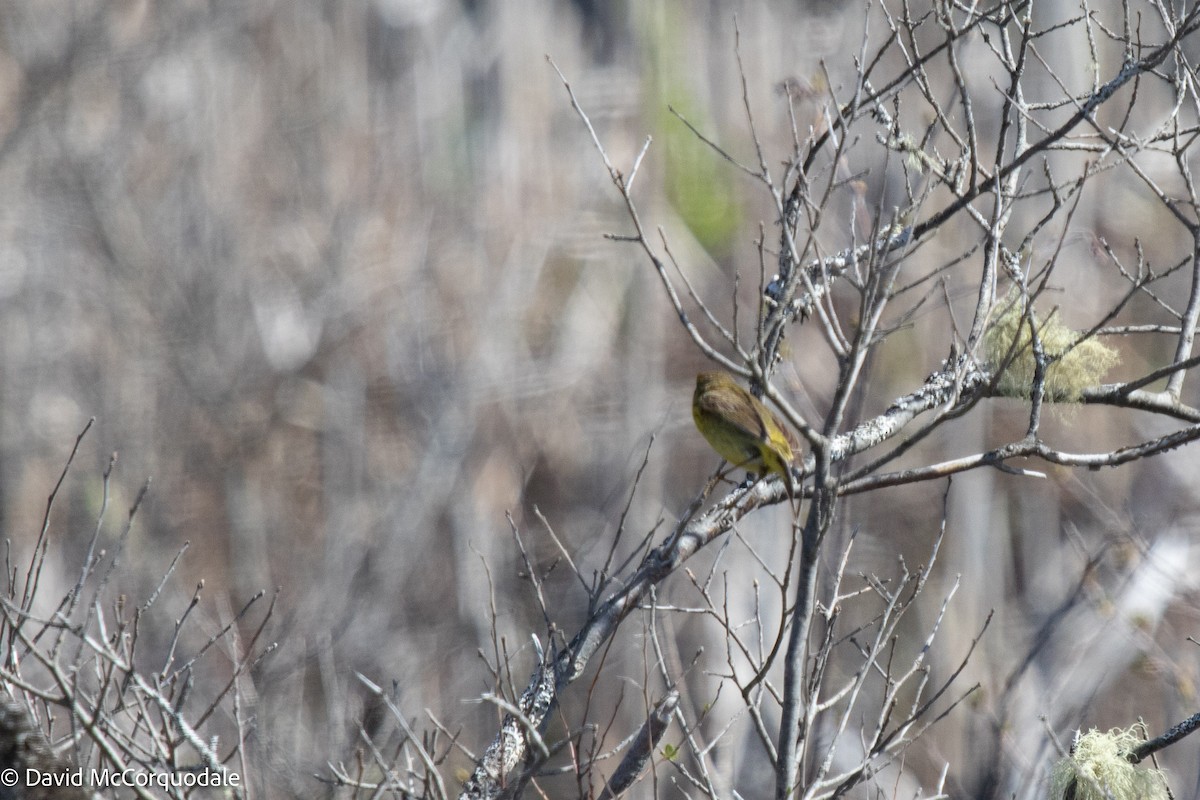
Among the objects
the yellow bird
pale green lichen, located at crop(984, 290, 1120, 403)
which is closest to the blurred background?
the yellow bird

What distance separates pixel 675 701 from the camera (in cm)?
356

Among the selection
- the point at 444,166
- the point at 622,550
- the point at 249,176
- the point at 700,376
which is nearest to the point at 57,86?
the point at 249,176

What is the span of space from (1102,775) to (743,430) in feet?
4.89

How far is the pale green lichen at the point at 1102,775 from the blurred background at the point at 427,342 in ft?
24.0

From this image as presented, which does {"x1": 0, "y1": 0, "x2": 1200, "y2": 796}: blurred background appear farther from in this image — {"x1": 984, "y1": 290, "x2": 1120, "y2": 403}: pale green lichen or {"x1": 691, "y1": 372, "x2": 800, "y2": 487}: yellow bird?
{"x1": 984, "y1": 290, "x2": 1120, "y2": 403}: pale green lichen

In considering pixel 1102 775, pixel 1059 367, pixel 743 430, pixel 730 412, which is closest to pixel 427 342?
pixel 730 412

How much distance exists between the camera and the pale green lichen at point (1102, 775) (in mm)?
3775

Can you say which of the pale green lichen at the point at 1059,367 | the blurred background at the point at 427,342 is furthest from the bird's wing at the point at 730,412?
the blurred background at the point at 427,342

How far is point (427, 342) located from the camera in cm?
1309

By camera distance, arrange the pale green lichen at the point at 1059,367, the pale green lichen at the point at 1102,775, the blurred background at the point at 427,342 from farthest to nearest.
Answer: the blurred background at the point at 427,342 < the pale green lichen at the point at 1059,367 < the pale green lichen at the point at 1102,775

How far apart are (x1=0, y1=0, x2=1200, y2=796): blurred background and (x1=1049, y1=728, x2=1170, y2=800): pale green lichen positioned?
7312 mm

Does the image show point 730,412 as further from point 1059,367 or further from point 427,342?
point 427,342

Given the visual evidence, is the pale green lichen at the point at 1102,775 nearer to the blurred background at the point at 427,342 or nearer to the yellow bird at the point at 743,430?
the yellow bird at the point at 743,430

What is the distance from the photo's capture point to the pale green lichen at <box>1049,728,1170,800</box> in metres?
3.78
